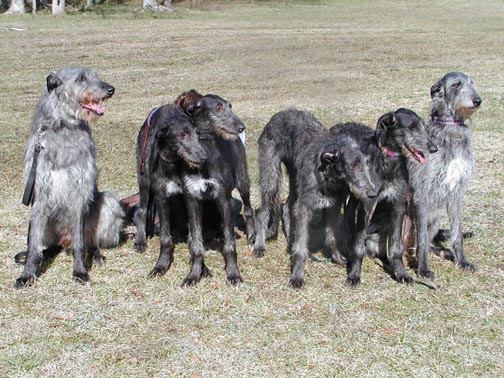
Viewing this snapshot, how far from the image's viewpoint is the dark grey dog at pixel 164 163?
5867 millimetres

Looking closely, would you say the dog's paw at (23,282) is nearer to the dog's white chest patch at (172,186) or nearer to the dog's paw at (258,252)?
the dog's white chest patch at (172,186)

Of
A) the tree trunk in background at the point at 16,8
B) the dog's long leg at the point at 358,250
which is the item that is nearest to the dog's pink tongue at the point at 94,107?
the dog's long leg at the point at 358,250

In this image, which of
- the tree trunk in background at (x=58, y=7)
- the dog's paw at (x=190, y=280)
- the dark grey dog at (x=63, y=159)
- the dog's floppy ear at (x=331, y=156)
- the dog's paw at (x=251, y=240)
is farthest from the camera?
the tree trunk in background at (x=58, y=7)

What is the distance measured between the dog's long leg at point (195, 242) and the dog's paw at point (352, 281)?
4.57 feet

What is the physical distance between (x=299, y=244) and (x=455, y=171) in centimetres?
172

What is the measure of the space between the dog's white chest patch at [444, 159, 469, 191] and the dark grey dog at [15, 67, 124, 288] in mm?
3460

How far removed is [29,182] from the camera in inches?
233

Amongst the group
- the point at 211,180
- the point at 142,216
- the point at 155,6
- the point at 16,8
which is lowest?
the point at 142,216

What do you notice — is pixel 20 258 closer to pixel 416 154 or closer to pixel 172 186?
pixel 172 186

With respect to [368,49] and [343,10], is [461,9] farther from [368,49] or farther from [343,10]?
[368,49]

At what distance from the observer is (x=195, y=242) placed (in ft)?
20.2

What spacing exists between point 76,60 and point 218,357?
57.0ft

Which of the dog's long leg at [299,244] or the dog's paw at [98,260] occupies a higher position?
the dog's long leg at [299,244]

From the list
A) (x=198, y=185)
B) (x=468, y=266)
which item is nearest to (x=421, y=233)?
(x=468, y=266)
